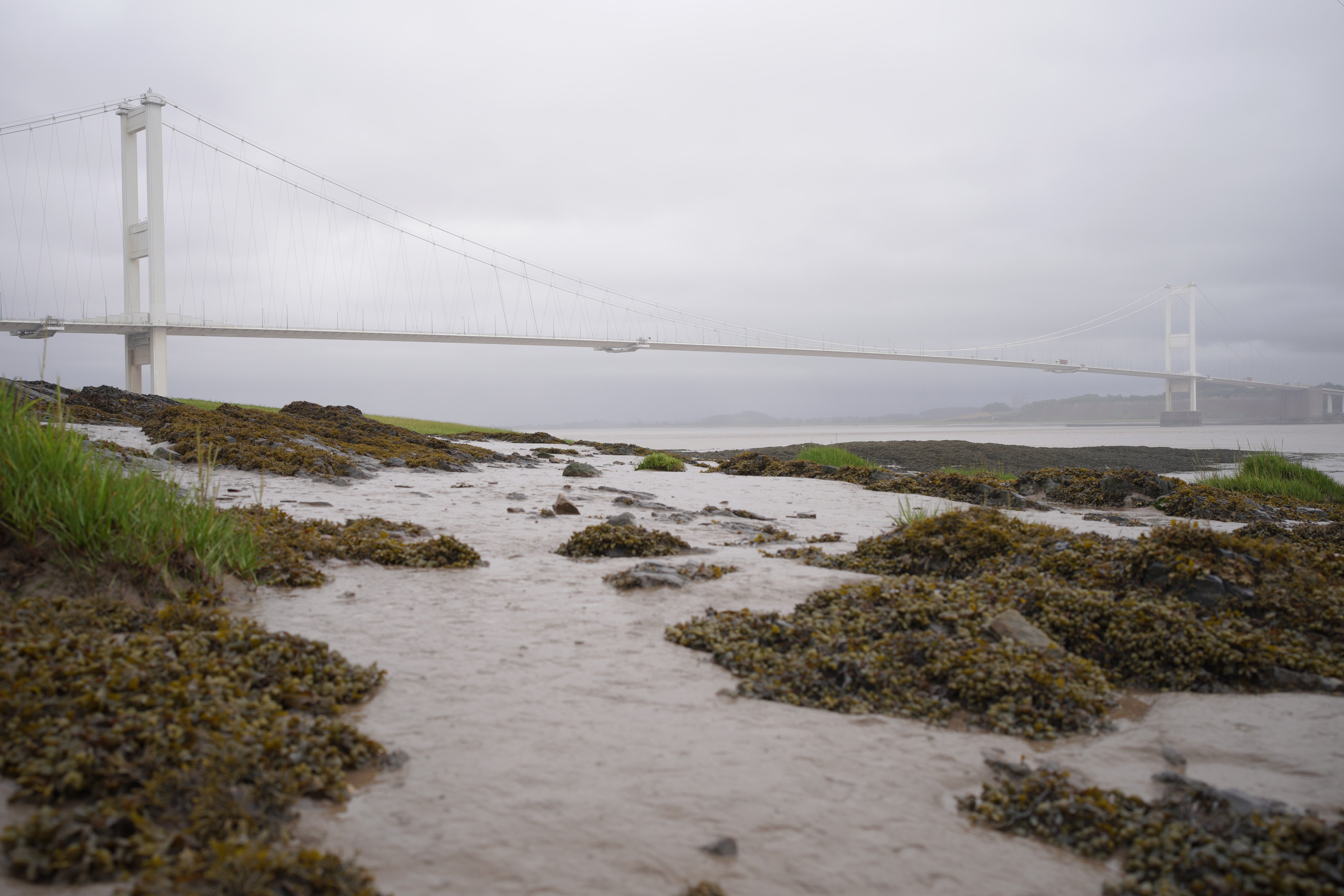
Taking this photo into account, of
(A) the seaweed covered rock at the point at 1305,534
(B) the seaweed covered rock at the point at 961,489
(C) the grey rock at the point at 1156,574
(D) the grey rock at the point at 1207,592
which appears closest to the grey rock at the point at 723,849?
(D) the grey rock at the point at 1207,592

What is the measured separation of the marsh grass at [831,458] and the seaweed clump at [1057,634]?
33.2 ft

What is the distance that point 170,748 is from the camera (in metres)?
2.21

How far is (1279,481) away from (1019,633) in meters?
10.8

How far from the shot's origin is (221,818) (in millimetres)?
1962

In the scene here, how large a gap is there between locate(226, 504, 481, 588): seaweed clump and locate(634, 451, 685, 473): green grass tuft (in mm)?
8244

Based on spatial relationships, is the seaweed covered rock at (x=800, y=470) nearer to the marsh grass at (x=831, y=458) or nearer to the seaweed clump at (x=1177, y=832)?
the marsh grass at (x=831, y=458)

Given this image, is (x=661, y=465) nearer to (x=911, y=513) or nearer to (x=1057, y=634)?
(x=911, y=513)

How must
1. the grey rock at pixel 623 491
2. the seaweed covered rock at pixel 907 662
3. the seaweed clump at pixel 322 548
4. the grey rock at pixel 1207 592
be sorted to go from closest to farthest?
the seaweed covered rock at pixel 907 662 < the grey rock at pixel 1207 592 < the seaweed clump at pixel 322 548 < the grey rock at pixel 623 491

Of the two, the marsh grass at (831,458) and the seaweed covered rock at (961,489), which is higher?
the marsh grass at (831,458)

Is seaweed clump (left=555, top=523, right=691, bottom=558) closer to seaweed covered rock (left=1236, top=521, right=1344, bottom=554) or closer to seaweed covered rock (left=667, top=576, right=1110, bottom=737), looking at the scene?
seaweed covered rock (left=667, top=576, right=1110, bottom=737)

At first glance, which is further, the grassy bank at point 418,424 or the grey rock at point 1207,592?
the grassy bank at point 418,424

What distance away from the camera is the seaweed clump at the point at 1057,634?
3141mm

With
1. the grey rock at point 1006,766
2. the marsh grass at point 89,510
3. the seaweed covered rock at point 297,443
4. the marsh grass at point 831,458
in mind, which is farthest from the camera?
the marsh grass at point 831,458

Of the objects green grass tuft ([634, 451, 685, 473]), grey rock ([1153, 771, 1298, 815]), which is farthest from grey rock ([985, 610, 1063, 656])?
→ green grass tuft ([634, 451, 685, 473])
